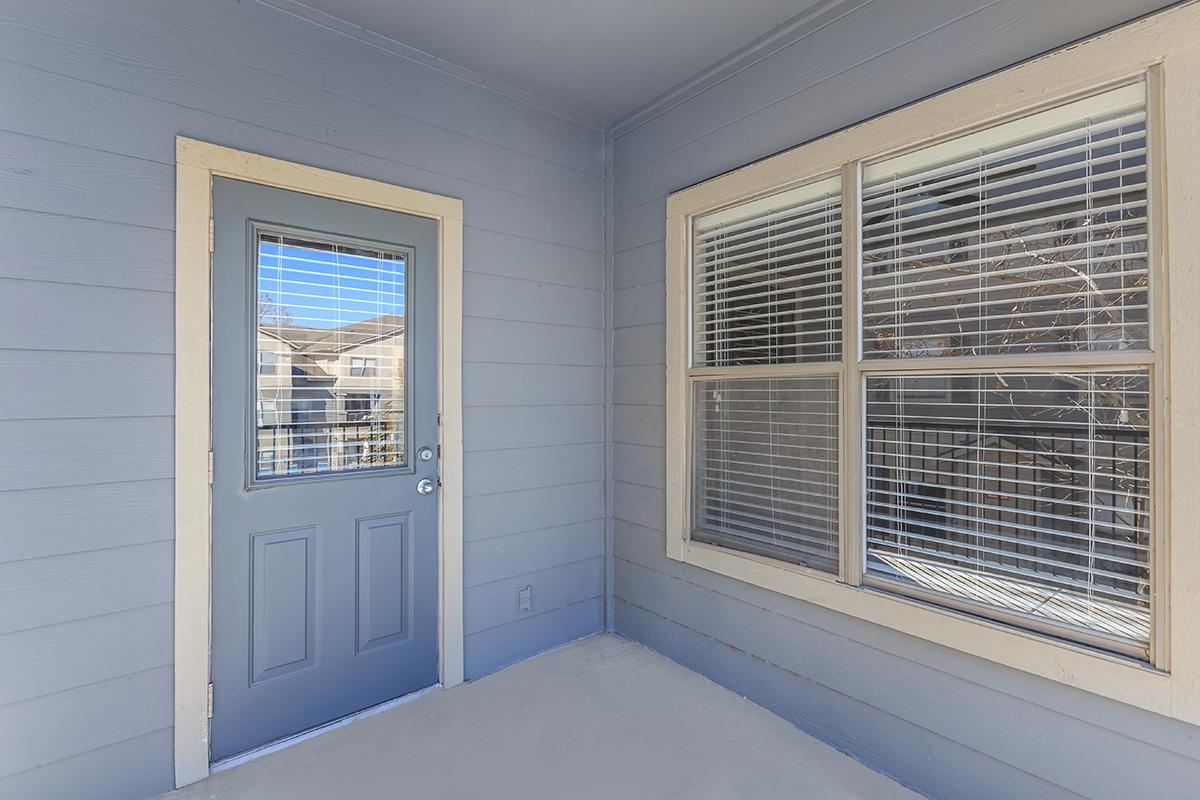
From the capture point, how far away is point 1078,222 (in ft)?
5.50

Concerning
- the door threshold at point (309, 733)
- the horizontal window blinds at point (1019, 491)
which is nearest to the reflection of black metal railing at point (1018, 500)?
the horizontal window blinds at point (1019, 491)

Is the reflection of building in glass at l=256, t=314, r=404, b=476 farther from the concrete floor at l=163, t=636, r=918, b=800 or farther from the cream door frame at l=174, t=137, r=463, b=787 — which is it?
the concrete floor at l=163, t=636, r=918, b=800

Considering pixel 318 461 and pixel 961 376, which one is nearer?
pixel 961 376

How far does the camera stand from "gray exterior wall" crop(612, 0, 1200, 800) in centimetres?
164

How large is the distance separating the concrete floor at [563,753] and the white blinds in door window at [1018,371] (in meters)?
0.78

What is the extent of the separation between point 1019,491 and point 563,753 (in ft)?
5.87

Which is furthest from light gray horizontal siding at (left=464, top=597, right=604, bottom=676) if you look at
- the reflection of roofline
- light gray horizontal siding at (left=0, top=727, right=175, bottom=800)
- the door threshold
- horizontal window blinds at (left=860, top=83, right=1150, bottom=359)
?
horizontal window blinds at (left=860, top=83, right=1150, bottom=359)

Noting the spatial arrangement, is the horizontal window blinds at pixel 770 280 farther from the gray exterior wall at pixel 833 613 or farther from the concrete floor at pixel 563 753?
the concrete floor at pixel 563 753

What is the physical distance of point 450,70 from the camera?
259 cm

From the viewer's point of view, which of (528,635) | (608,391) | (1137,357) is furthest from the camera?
(608,391)

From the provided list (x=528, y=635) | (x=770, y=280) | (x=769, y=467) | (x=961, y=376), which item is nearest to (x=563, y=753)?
(x=528, y=635)

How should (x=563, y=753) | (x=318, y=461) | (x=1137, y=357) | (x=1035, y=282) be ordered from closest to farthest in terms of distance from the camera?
(x=1137, y=357) < (x=1035, y=282) < (x=563, y=753) < (x=318, y=461)

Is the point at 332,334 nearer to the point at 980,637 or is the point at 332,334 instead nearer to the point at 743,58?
the point at 743,58

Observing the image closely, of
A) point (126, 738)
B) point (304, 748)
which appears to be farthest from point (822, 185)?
point (126, 738)
